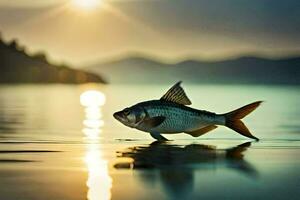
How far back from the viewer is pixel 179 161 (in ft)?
17.4

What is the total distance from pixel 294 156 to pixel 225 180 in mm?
1444

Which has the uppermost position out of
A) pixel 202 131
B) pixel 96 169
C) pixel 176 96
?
pixel 176 96

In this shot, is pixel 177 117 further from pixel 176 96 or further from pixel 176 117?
pixel 176 96

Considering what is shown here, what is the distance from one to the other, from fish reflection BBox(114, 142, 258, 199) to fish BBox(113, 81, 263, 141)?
156mm

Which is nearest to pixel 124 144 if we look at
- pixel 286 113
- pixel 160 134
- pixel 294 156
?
pixel 160 134

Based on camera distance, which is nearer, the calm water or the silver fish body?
the calm water

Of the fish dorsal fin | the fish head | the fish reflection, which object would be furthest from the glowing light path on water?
the fish dorsal fin

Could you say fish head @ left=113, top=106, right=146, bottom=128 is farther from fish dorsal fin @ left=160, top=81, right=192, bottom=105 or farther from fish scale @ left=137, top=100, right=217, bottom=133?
fish dorsal fin @ left=160, top=81, right=192, bottom=105

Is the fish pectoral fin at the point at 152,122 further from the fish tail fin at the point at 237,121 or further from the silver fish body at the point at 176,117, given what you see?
the fish tail fin at the point at 237,121

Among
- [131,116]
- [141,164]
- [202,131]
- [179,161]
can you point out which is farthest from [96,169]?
[202,131]

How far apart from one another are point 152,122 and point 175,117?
0.80 ft

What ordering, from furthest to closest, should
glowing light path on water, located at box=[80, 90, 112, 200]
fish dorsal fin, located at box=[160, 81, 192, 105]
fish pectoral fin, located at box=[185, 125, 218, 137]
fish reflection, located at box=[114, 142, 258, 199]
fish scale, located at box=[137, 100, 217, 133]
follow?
fish pectoral fin, located at box=[185, 125, 218, 137] < fish dorsal fin, located at box=[160, 81, 192, 105] < fish scale, located at box=[137, 100, 217, 133] < fish reflection, located at box=[114, 142, 258, 199] < glowing light path on water, located at box=[80, 90, 112, 200]

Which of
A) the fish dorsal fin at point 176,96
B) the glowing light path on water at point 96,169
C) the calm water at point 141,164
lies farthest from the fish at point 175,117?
the glowing light path on water at point 96,169

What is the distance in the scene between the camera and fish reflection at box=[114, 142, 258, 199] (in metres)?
4.31
